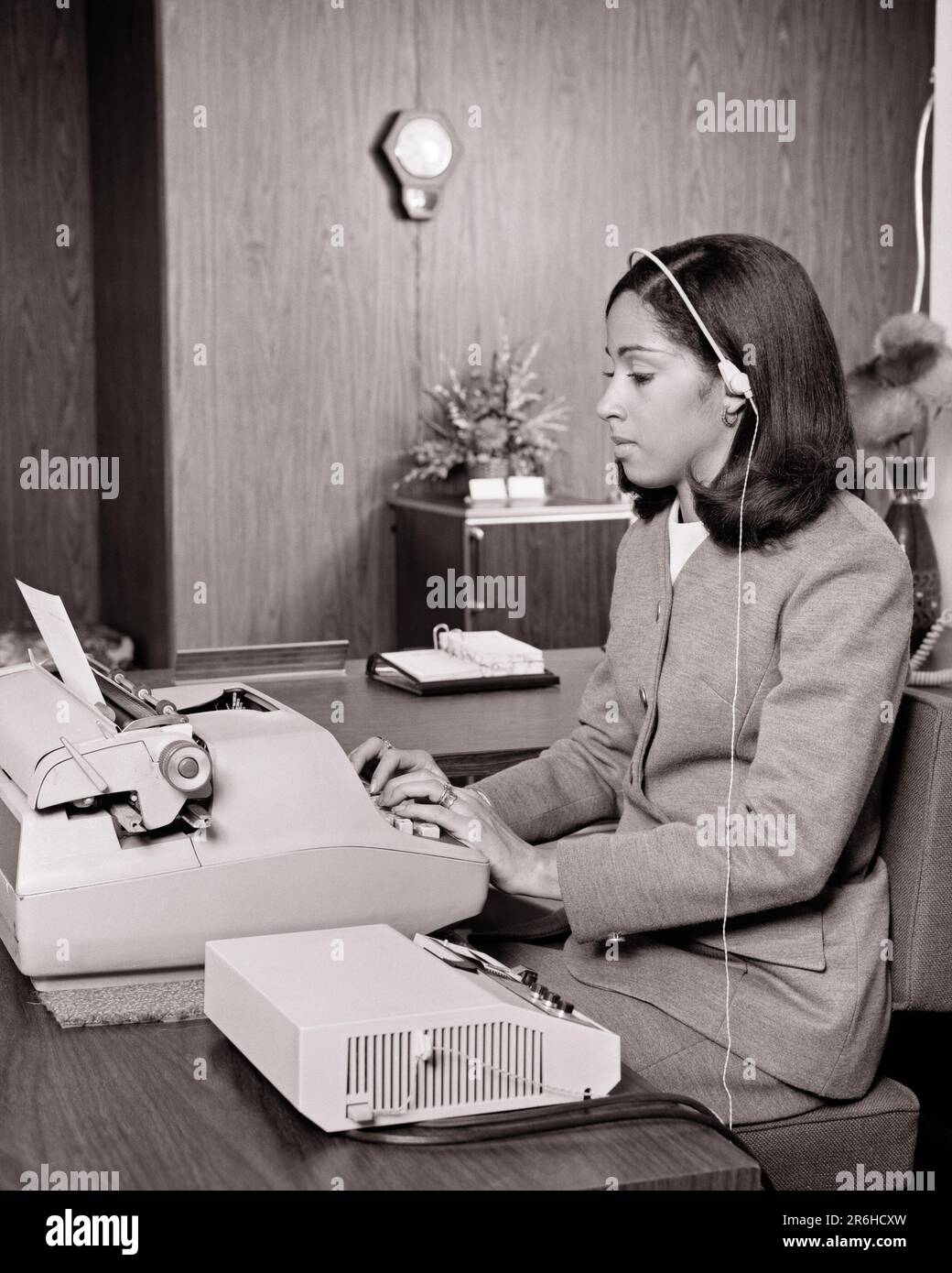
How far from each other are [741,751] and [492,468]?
3.55m

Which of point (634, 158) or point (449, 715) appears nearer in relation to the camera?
point (449, 715)

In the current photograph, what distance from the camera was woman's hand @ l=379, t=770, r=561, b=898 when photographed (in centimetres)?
144

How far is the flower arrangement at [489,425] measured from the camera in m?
5.04

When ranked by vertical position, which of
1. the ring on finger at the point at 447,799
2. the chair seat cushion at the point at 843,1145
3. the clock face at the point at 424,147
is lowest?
the chair seat cushion at the point at 843,1145

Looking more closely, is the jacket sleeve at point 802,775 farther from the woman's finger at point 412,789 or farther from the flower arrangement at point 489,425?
the flower arrangement at point 489,425

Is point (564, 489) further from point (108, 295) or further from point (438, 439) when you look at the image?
point (108, 295)

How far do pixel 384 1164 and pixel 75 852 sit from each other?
0.40 m

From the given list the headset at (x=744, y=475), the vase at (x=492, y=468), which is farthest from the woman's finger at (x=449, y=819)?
the vase at (x=492, y=468)

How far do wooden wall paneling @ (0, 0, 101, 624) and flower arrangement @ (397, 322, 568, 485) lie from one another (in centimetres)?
152

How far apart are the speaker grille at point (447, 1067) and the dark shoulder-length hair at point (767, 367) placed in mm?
650

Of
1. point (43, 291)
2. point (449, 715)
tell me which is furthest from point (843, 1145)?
point (43, 291)

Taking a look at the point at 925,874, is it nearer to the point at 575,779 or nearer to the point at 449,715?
the point at 575,779

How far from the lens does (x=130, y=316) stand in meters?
5.35
